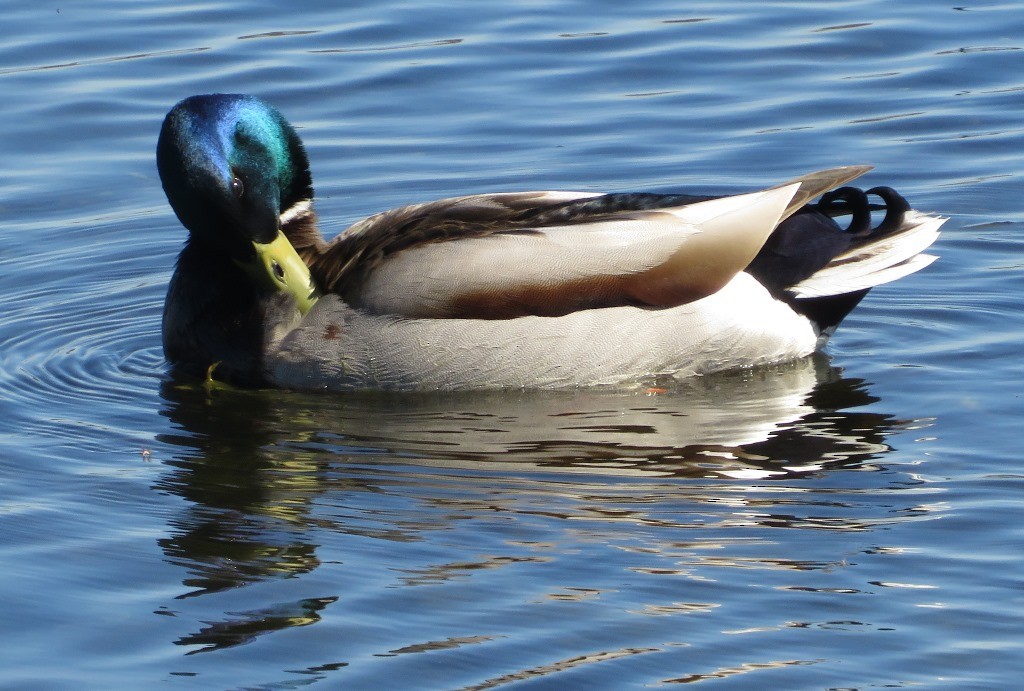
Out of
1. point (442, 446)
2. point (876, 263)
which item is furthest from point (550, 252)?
point (876, 263)

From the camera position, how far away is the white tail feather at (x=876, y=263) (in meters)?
→ 8.60

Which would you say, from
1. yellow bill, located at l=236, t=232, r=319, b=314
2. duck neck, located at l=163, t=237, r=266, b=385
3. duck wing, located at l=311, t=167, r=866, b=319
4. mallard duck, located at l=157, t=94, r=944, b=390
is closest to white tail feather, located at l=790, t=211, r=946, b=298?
mallard duck, located at l=157, t=94, r=944, b=390

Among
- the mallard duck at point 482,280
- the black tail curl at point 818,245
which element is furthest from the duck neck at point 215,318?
the black tail curl at point 818,245

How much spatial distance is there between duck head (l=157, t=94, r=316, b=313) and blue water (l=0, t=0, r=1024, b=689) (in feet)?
2.10

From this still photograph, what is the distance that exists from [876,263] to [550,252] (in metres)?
1.64

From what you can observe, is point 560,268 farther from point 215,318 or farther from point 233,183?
point 215,318

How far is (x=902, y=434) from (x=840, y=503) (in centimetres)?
99

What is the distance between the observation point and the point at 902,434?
7.66 m

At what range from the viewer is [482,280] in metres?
8.13

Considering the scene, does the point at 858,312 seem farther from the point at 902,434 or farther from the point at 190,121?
the point at 190,121

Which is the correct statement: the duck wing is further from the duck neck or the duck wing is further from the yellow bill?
the duck neck

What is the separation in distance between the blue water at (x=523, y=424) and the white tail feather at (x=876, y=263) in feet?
1.31

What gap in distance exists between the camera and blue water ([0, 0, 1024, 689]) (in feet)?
18.9

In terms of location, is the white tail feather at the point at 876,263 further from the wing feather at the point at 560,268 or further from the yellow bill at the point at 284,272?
the yellow bill at the point at 284,272
